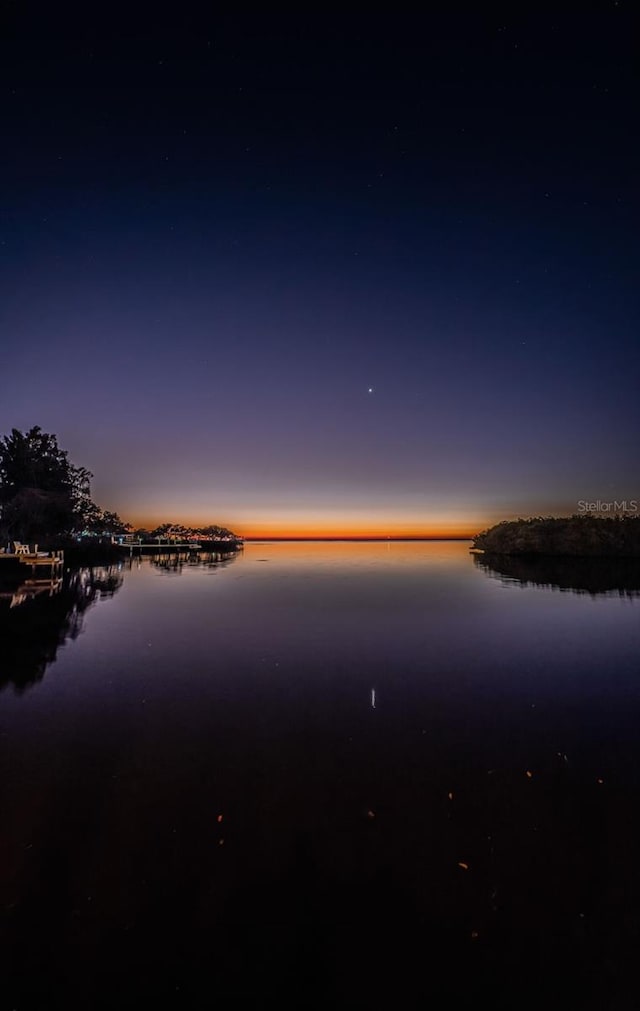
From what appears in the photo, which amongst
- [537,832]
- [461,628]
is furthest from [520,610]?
[537,832]

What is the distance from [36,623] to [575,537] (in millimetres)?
68904

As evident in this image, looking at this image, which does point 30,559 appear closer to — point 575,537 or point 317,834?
point 317,834

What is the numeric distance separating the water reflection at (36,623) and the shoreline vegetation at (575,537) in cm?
6198

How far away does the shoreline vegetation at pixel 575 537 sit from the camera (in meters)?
63.7

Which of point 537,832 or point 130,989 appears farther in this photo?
point 537,832

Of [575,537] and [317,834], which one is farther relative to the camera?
[575,537]

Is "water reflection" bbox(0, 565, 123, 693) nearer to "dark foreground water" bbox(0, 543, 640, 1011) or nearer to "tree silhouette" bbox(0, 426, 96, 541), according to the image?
"dark foreground water" bbox(0, 543, 640, 1011)

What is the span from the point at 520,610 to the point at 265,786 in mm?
18027

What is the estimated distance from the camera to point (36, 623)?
53.5 feet

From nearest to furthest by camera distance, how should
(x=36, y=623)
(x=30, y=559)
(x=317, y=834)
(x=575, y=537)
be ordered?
(x=317, y=834) < (x=36, y=623) < (x=30, y=559) < (x=575, y=537)

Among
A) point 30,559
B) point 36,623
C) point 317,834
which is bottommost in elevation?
point 317,834

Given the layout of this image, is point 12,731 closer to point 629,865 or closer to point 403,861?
point 403,861

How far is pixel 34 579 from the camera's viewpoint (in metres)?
33.2

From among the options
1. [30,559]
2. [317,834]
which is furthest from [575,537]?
[317,834]
